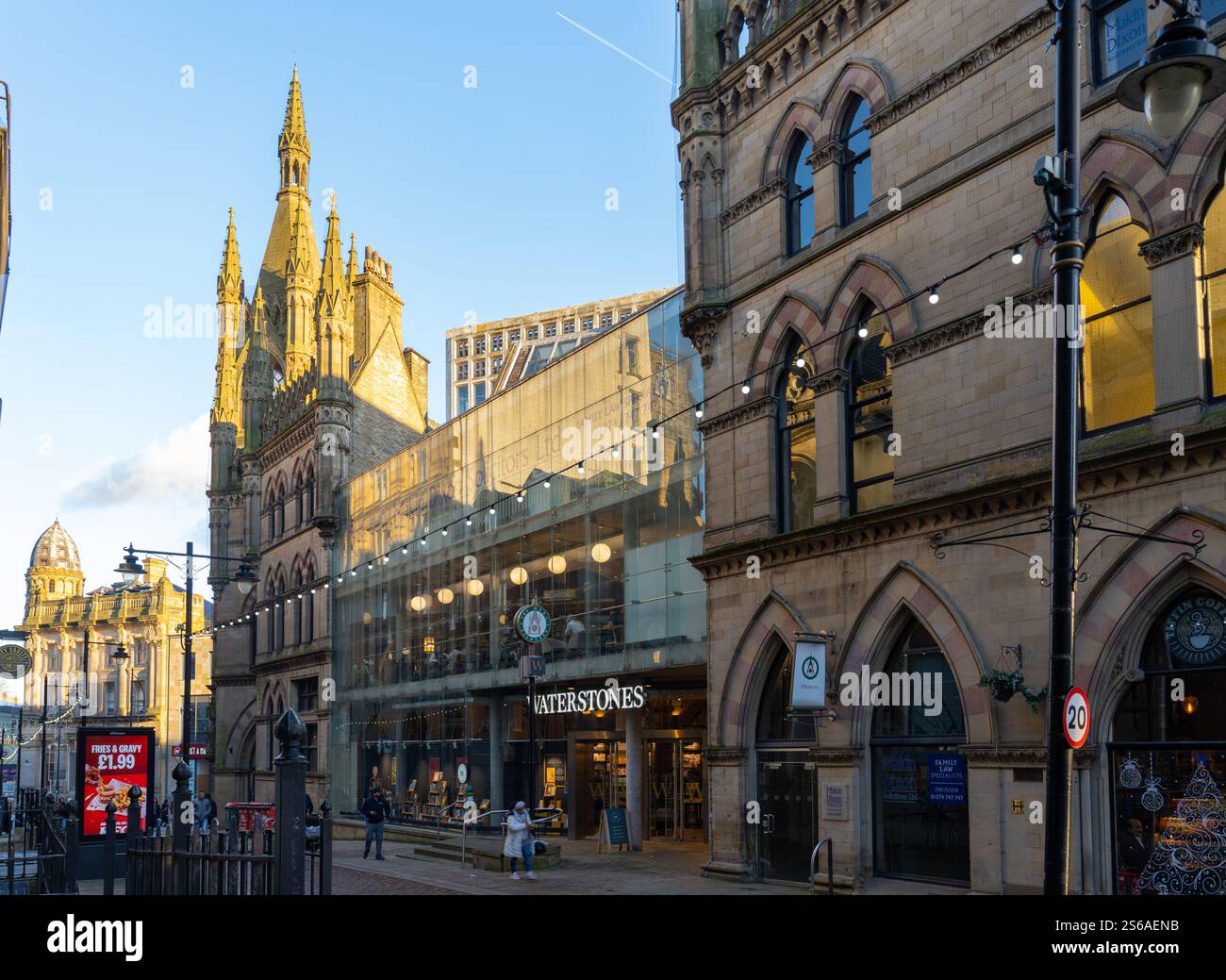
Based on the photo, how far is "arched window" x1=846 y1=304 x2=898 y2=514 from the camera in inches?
841

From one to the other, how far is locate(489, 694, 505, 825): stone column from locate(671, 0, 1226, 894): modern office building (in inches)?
622

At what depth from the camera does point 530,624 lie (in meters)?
30.2

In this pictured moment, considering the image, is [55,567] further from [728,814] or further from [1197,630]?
[1197,630]

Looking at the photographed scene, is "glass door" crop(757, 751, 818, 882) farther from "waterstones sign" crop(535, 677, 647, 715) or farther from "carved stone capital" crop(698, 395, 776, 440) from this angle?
"waterstones sign" crop(535, 677, 647, 715)

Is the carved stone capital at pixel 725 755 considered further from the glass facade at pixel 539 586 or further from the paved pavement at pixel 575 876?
the glass facade at pixel 539 586

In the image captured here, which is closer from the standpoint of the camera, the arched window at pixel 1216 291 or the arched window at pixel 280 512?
the arched window at pixel 1216 291

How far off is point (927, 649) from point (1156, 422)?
543 centimetres

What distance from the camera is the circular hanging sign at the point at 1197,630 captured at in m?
15.4

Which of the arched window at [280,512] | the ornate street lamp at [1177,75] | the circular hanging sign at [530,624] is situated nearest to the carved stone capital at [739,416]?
the circular hanging sign at [530,624]

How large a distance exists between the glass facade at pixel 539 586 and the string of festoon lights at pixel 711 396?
0.46 feet

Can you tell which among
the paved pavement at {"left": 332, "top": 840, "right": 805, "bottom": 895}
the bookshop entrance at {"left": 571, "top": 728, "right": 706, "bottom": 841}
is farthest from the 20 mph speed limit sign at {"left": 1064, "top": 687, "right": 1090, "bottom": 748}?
the bookshop entrance at {"left": 571, "top": 728, "right": 706, "bottom": 841}

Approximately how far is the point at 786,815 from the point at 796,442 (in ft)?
22.2

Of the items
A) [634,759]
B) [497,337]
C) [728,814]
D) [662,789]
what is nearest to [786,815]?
[728,814]

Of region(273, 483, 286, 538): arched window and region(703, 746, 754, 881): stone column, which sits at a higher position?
region(273, 483, 286, 538): arched window
